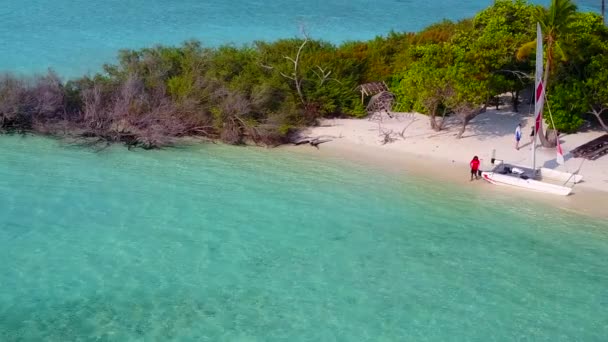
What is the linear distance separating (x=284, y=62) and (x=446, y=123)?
28.5 feet

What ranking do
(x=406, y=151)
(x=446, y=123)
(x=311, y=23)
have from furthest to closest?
(x=311, y=23) → (x=446, y=123) → (x=406, y=151)

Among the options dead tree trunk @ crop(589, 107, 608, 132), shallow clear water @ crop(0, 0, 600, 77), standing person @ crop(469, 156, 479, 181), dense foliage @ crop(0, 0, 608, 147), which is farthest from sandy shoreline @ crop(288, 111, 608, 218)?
shallow clear water @ crop(0, 0, 600, 77)

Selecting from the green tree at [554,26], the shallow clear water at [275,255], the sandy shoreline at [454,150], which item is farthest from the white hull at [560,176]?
the green tree at [554,26]

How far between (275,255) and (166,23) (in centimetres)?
4166

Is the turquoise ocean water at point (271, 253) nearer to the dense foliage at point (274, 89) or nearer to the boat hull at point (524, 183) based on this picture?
the boat hull at point (524, 183)

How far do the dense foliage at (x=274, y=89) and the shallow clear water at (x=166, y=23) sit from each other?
1071cm

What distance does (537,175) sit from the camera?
88.7 ft

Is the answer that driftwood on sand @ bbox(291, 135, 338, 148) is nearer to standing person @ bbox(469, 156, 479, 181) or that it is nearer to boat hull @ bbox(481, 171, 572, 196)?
standing person @ bbox(469, 156, 479, 181)

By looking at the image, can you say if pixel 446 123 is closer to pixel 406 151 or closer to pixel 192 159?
pixel 406 151

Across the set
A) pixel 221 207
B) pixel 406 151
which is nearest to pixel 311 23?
pixel 406 151

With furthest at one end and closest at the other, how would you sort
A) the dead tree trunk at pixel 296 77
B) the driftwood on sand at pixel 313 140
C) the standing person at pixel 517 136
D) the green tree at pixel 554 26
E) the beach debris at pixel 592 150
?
1. the dead tree trunk at pixel 296 77
2. the driftwood on sand at pixel 313 140
3. the standing person at pixel 517 136
4. the beach debris at pixel 592 150
5. the green tree at pixel 554 26

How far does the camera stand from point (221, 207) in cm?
2470

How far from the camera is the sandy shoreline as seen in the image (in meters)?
26.2

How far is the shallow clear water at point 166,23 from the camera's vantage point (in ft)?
152
